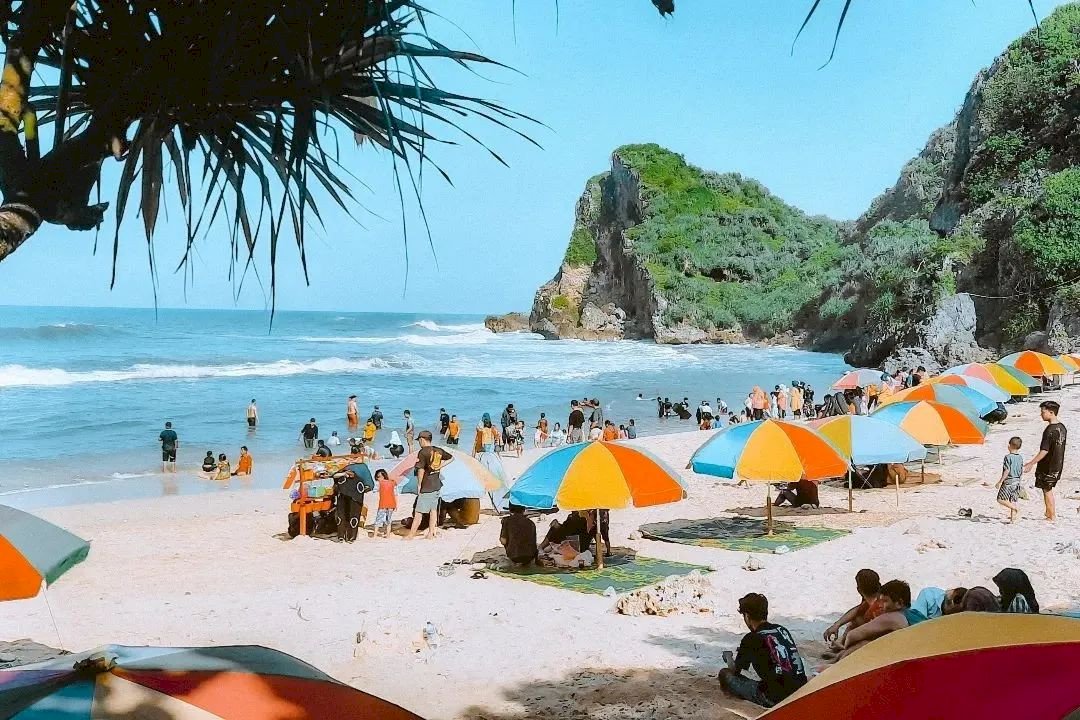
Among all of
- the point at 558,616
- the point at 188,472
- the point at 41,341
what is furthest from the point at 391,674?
the point at 41,341

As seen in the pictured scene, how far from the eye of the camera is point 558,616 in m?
7.65

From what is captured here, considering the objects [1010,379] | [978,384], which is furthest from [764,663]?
[1010,379]

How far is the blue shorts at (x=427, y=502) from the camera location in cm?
1162

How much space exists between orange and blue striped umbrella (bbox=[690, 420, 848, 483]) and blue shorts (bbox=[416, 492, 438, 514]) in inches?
146

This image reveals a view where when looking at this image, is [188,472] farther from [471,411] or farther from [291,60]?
[291,60]

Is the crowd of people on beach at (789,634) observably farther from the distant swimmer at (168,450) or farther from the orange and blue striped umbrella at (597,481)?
the distant swimmer at (168,450)

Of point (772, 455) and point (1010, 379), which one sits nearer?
point (772, 455)

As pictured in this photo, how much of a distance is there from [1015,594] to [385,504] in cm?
824

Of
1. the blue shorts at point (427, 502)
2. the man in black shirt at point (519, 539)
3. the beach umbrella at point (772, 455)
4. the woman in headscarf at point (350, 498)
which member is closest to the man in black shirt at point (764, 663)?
the beach umbrella at point (772, 455)

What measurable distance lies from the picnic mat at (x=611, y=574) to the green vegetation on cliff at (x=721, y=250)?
6096 centimetres

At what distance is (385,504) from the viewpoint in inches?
461

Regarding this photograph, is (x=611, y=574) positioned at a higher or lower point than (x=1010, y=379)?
lower

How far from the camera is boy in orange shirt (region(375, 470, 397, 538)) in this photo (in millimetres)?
11719

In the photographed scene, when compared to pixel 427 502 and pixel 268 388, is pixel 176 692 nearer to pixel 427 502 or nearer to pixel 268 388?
pixel 427 502
